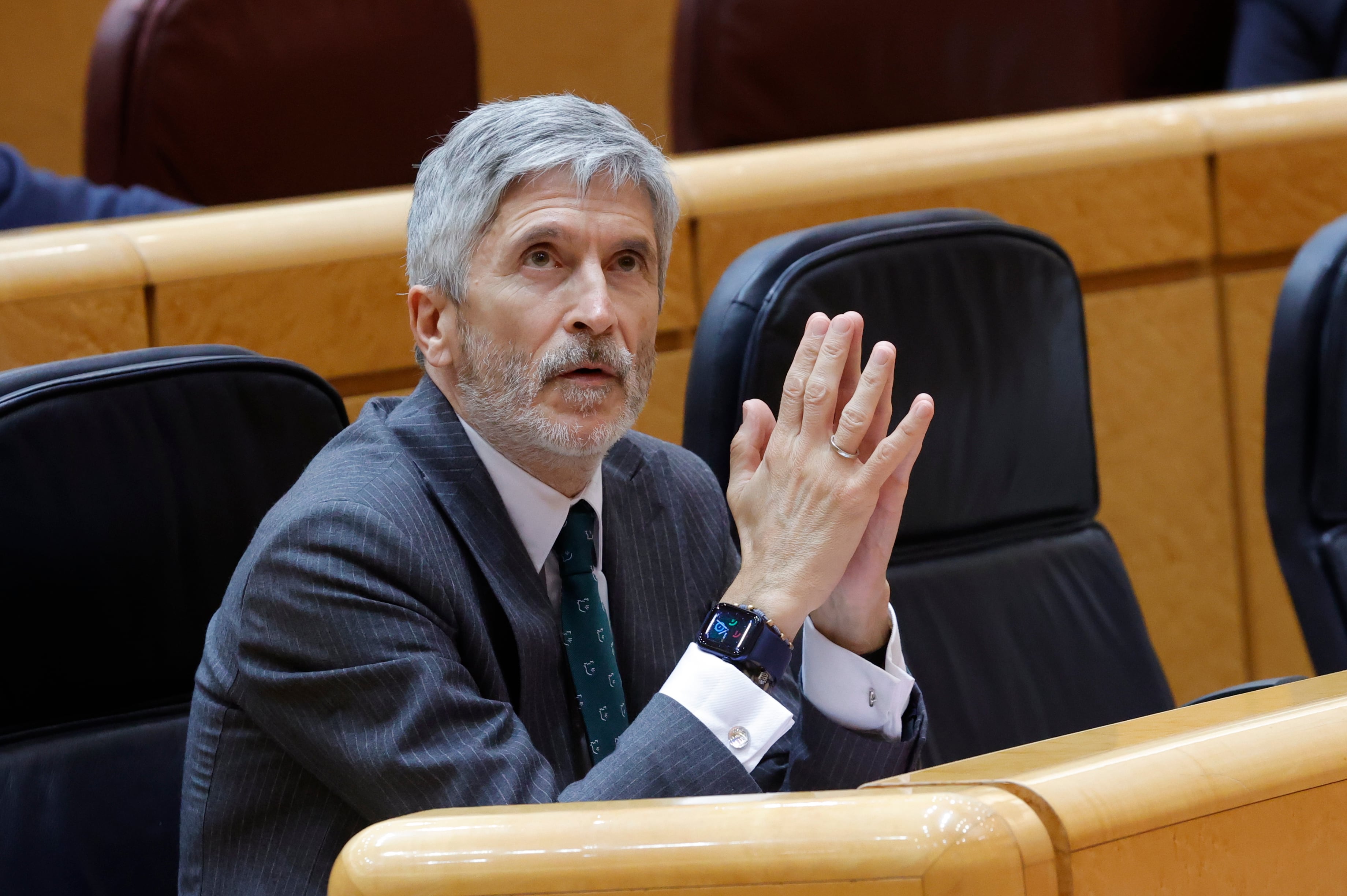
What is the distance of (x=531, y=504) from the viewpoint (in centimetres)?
80

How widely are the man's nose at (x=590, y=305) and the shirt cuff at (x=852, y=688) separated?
0.61ft

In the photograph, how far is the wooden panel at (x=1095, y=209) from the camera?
4.29ft

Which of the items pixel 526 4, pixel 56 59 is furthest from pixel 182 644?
pixel 526 4

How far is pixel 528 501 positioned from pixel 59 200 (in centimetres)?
73

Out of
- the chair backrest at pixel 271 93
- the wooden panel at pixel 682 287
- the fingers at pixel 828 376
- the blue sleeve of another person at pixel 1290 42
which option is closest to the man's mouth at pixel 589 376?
the fingers at pixel 828 376

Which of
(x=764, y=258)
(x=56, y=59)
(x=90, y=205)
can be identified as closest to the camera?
(x=764, y=258)

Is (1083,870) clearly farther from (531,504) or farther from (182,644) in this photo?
(182,644)

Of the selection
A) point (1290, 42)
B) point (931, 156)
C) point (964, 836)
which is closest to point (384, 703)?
point (964, 836)

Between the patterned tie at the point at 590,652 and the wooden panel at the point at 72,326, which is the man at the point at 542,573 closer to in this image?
the patterned tie at the point at 590,652

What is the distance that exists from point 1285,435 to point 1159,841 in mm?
754

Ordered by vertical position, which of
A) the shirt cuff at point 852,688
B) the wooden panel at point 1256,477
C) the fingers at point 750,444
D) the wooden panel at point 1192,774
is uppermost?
the wooden panel at point 1192,774

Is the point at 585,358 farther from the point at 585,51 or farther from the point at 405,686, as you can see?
the point at 585,51

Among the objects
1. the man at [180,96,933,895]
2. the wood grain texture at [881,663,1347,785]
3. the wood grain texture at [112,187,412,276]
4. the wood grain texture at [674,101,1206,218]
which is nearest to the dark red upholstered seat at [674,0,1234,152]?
the wood grain texture at [674,101,1206,218]

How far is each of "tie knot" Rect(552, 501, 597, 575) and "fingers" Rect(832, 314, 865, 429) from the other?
0.14m
